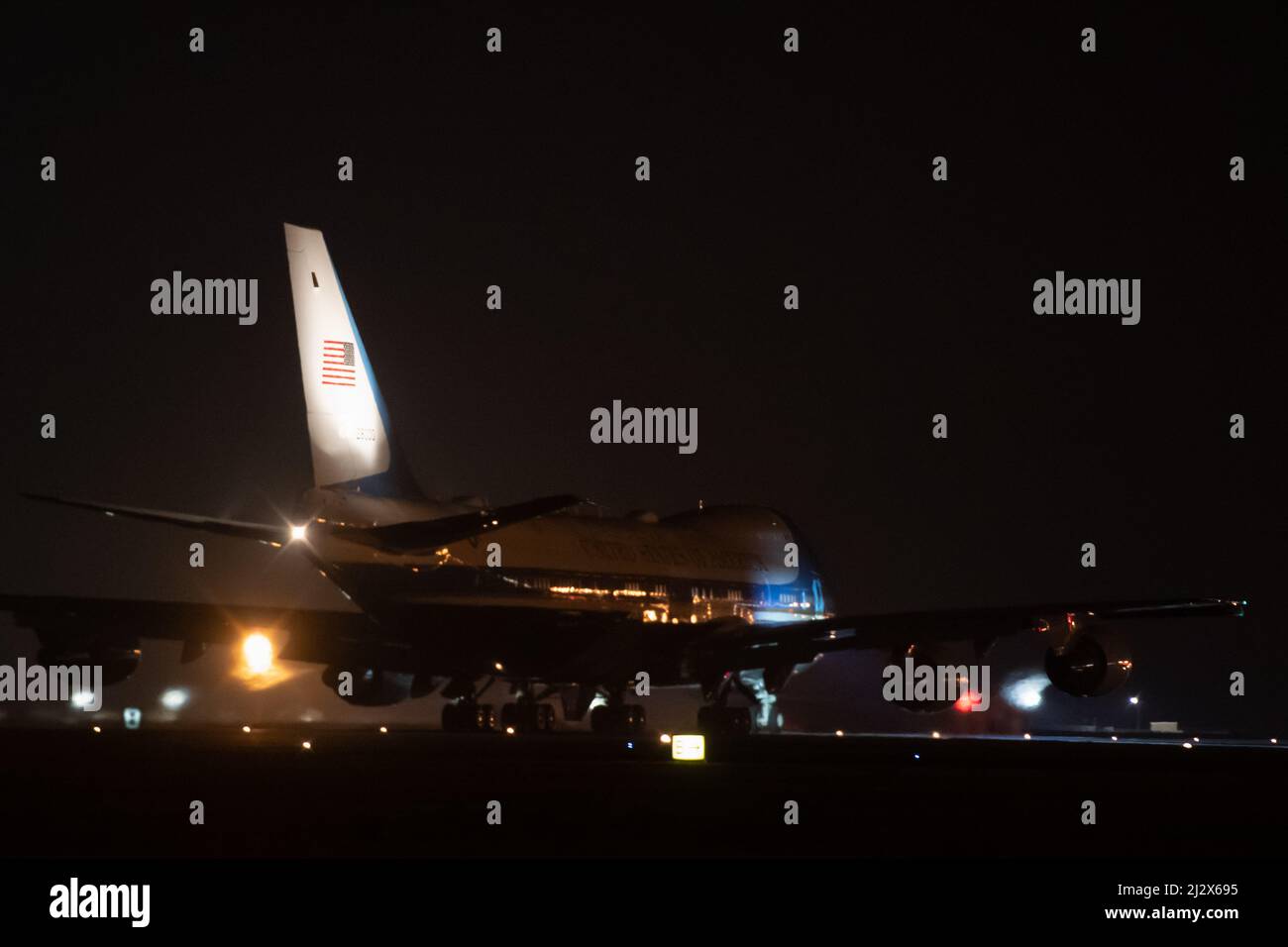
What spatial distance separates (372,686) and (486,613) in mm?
6105

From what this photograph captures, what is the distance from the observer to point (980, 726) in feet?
173

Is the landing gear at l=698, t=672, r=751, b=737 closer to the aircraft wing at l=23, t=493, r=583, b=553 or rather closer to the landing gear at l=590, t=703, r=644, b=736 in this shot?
the landing gear at l=590, t=703, r=644, b=736

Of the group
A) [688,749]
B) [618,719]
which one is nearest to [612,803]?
[688,749]

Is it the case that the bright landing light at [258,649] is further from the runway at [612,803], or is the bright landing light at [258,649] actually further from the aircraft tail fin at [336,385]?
the runway at [612,803]

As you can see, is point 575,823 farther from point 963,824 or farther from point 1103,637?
point 1103,637

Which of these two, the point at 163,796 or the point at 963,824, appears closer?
the point at 963,824

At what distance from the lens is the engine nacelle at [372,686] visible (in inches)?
1759

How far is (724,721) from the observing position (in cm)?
4581

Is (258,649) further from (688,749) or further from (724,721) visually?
(688,749)

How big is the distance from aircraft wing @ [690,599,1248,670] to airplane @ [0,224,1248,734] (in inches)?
2.0

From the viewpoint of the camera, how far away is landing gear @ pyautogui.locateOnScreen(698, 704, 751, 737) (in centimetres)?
4581
